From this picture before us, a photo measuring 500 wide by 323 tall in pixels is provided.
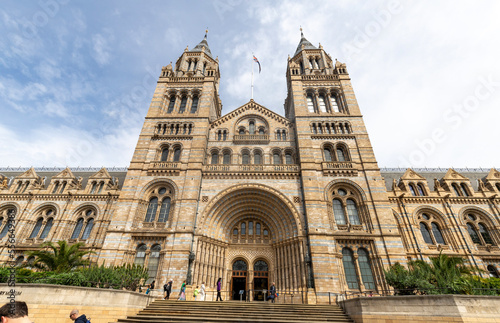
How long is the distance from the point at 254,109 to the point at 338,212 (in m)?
14.5

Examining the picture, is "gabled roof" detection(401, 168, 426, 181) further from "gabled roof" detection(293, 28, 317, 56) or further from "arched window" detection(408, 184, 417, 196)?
"gabled roof" detection(293, 28, 317, 56)

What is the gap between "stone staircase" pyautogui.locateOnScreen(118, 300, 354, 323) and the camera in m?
11.4

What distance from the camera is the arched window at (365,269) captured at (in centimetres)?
1670

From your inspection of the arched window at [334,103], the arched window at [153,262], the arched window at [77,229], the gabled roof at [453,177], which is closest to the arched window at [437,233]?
the gabled roof at [453,177]

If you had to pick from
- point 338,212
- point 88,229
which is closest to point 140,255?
point 88,229

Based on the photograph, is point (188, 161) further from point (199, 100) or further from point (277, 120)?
point (277, 120)

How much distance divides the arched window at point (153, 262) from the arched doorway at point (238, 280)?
632 centimetres

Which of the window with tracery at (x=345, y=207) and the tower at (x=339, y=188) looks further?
the window with tracery at (x=345, y=207)

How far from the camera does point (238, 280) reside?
19609mm

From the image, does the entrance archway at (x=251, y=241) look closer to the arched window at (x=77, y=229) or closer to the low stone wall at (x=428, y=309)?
the low stone wall at (x=428, y=309)

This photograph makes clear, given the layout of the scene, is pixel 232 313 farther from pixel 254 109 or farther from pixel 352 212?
pixel 254 109

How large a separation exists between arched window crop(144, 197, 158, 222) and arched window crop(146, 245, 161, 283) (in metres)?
2.57

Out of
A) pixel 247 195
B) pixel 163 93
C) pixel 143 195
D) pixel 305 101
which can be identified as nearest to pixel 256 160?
pixel 247 195

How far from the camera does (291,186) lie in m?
20.4
